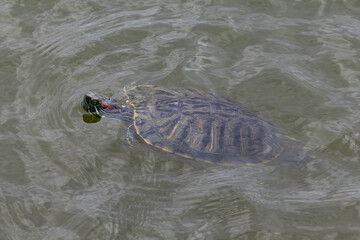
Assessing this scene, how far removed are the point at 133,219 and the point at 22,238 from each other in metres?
0.95

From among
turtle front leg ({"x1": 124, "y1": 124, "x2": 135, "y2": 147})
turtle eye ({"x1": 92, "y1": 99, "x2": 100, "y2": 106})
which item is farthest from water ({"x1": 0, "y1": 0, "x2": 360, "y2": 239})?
turtle eye ({"x1": 92, "y1": 99, "x2": 100, "y2": 106})

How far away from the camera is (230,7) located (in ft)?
21.9

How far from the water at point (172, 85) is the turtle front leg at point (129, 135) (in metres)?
0.06

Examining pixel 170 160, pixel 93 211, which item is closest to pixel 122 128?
pixel 170 160

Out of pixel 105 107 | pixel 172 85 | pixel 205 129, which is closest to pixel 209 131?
pixel 205 129

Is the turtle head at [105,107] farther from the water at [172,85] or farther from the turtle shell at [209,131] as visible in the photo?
the turtle shell at [209,131]

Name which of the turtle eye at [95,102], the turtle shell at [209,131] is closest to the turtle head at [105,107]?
the turtle eye at [95,102]

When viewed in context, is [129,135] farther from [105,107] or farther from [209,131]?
[209,131]

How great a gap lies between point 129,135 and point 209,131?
3.07ft

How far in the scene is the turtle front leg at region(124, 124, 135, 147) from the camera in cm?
439

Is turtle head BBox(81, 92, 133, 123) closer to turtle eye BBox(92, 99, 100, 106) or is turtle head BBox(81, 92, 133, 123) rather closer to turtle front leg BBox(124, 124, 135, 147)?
turtle eye BBox(92, 99, 100, 106)

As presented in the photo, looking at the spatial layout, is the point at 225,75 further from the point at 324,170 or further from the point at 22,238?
the point at 22,238

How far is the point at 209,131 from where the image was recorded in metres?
4.12

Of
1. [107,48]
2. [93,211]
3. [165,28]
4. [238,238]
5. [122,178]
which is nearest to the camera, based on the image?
[238,238]
